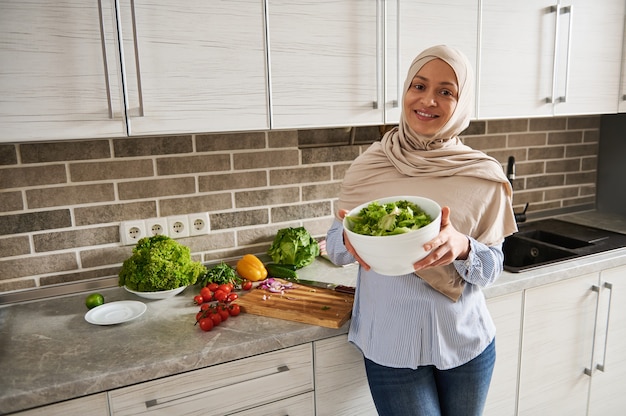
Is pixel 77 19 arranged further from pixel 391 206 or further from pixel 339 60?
pixel 391 206

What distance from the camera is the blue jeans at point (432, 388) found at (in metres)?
1.38

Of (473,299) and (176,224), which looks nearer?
(473,299)

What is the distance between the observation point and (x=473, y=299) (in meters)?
1.44

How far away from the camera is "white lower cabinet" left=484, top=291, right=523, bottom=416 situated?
177 centimetres

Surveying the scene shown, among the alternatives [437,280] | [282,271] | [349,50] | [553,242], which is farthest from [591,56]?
[282,271]

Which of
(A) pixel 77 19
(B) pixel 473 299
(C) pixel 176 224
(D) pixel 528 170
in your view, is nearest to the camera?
(A) pixel 77 19

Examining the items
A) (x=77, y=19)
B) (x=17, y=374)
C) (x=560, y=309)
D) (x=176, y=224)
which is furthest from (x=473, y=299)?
(x=77, y=19)

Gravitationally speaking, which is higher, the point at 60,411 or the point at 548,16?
the point at 548,16

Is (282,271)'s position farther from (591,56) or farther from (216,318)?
(591,56)

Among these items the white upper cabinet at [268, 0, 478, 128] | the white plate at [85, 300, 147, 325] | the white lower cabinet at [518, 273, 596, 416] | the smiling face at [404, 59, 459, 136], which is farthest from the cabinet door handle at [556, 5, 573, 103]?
the white plate at [85, 300, 147, 325]

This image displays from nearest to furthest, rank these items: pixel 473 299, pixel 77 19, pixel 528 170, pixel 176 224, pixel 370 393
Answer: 1. pixel 77 19
2. pixel 473 299
3. pixel 370 393
4. pixel 176 224
5. pixel 528 170

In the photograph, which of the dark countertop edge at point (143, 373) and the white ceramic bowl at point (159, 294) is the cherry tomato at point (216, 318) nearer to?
the dark countertop edge at point (143, 373)

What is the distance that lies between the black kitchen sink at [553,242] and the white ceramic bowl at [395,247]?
1099 mm

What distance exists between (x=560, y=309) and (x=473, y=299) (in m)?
0.67
